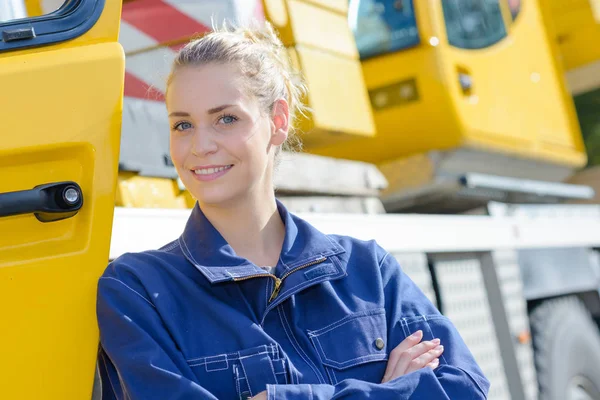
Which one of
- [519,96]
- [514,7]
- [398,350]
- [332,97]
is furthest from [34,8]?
[514,7]

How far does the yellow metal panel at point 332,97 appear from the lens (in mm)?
3039

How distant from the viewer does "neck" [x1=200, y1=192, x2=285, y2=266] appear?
1770 mm

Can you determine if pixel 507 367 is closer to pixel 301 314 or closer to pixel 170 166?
pixel 170 166

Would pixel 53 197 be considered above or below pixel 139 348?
above

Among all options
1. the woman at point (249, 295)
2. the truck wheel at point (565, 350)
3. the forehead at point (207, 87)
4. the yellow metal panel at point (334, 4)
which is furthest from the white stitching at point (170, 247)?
the truck wheel at point (565, 350)

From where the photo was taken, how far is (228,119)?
66.9 inches

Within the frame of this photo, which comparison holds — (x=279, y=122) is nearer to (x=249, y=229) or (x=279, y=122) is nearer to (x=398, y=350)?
(x=249, y=229)

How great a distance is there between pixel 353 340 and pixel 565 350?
7.18ft

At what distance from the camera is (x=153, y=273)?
162 centimetres

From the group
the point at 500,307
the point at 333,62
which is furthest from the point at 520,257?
the point at 333,62

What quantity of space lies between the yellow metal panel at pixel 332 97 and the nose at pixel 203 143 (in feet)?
4.43

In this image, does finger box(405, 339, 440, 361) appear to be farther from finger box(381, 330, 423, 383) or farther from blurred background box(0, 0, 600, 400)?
blurred background box(0, 0, 600, 400)

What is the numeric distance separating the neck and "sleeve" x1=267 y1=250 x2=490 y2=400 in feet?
0.71

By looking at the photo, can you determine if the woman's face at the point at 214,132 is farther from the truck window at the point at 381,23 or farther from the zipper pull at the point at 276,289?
the truck window at the point at 381,23
